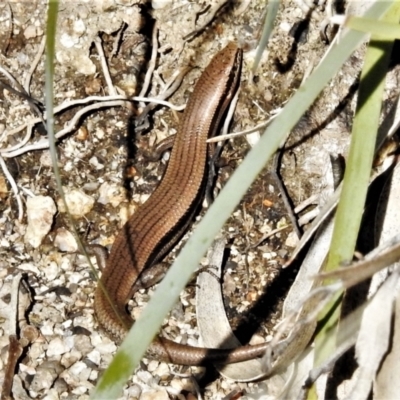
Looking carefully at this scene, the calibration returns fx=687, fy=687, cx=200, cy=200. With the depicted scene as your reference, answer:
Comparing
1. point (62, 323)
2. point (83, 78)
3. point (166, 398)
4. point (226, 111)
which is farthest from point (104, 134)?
point (166, 398)

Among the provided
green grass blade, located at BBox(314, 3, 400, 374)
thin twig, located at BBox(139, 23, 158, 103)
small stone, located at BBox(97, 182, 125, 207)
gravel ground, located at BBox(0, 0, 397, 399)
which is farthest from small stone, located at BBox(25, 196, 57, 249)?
green grass blade, located at BBox(314, 3, 400, 374)

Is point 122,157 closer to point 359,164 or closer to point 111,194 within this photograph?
point 111,194

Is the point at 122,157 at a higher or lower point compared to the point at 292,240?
higher

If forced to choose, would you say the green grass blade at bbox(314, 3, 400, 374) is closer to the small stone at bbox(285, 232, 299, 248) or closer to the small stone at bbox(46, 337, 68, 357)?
the small stone at bbox(285, 232, 299, 248)

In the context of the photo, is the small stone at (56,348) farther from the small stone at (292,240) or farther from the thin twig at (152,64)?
the thin twig at (152,64)

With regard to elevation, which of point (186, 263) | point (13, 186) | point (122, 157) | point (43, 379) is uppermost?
point (122, 157)

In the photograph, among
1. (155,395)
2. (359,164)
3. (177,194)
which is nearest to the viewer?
(359,164)

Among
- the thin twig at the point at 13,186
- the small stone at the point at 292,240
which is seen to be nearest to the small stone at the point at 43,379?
the thin twig at the point at 13,186

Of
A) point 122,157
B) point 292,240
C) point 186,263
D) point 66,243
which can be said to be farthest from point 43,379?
point 186,263

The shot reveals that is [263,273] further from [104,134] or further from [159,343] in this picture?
[104,134]
